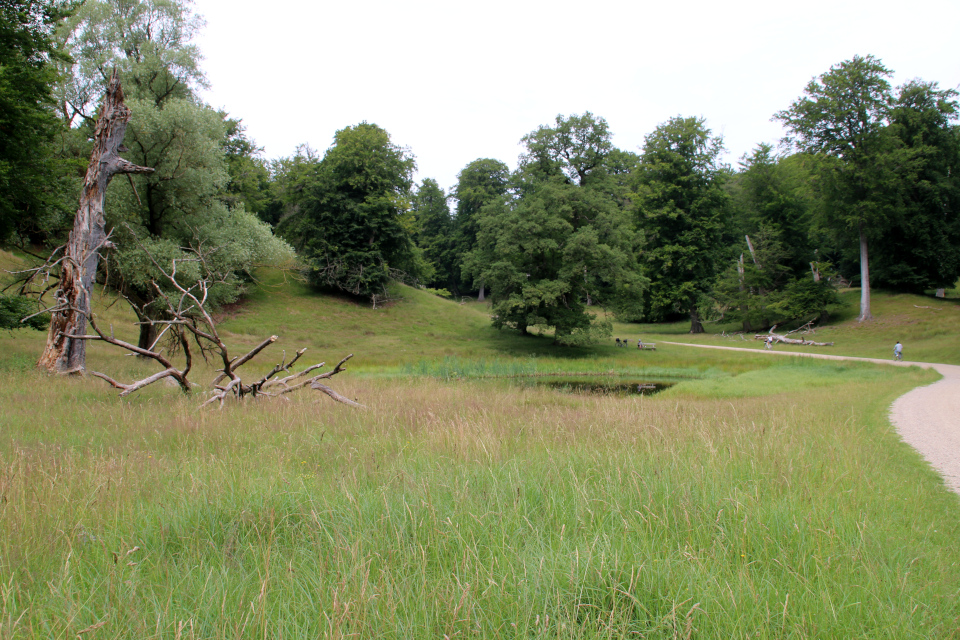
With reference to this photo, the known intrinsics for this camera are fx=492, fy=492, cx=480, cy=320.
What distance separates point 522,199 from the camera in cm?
3444

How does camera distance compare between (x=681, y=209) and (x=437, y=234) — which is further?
(x=437, y=234)

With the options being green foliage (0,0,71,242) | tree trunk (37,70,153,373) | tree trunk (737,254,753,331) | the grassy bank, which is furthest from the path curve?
tree trunk (737,254,753,331)

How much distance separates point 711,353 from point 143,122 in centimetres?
3023

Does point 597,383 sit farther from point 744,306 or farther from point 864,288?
point 744,306

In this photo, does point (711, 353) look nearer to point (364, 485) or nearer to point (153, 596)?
point (364, 485)

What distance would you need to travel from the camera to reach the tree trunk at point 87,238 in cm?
1222

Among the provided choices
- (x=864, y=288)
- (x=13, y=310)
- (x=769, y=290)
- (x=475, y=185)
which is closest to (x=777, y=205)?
(x=769, y=290)

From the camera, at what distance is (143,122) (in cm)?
1680

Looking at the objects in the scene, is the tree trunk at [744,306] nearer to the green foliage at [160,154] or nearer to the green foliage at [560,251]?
the green foliage at [560,251]

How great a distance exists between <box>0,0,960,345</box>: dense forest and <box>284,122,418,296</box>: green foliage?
0.20 m

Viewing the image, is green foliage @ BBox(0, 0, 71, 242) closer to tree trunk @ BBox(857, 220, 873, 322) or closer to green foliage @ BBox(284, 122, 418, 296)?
green foliage @ BBox(284, 122, 418, 296)

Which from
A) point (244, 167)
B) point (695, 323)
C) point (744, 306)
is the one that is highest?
point (244, 167)

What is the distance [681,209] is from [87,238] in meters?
44.0

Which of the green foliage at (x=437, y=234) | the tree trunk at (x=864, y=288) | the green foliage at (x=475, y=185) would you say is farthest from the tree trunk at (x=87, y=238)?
the green foliage at (x=437, y=234)
